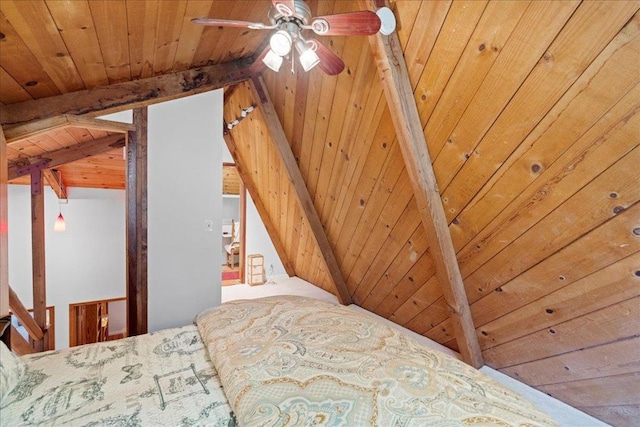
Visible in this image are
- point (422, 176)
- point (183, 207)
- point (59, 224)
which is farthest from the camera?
point (59, 224)

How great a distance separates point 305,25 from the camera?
1329mm

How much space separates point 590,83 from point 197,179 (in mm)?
2567

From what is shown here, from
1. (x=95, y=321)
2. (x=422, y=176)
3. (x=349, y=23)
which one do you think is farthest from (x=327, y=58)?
(x=95, y=321)

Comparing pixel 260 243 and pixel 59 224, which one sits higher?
pixel 59 224

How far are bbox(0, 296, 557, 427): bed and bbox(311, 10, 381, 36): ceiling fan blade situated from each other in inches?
53.7

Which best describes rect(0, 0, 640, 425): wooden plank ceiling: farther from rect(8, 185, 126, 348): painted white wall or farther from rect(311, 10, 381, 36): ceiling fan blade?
rect(8, 185, 126, 348): painted white wall

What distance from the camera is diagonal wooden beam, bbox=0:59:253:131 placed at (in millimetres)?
1702

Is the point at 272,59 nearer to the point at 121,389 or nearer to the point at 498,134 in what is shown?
the point at 498,134

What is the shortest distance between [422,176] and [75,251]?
5129 millimetres

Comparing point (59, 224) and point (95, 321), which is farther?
point (95, 321)

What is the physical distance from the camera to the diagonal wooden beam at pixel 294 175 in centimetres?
282

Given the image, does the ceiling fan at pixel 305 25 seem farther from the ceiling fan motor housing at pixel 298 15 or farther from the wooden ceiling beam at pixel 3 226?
the wooden ceiling beam at pixel 3 226

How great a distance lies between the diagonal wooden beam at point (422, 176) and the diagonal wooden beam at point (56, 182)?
13.8 ft

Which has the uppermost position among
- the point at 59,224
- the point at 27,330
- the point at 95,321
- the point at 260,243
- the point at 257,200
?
the point at 257,200
